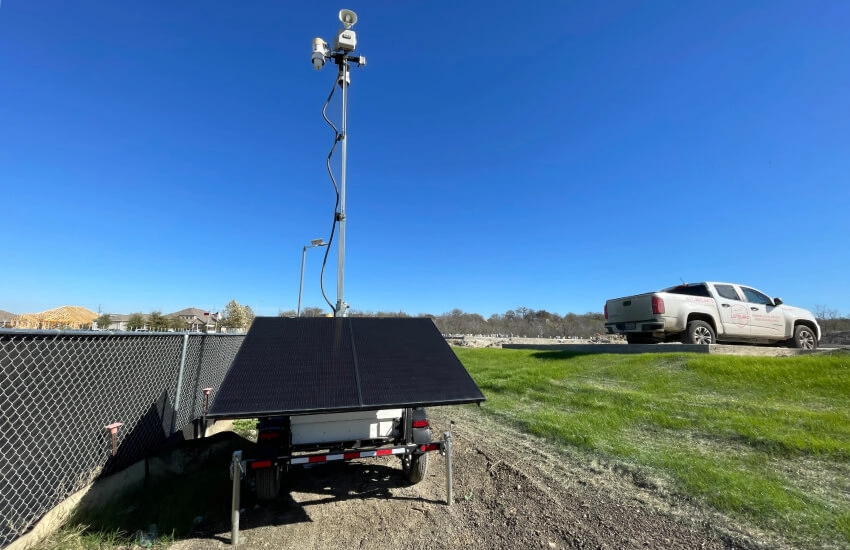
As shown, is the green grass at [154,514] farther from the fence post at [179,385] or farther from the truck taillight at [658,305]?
the truck taillight at [658,305]

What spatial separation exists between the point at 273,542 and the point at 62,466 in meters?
2.10

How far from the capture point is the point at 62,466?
353cm

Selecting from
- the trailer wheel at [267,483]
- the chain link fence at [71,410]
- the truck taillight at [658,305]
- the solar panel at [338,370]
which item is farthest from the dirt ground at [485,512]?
the truck taillight at [658,305]

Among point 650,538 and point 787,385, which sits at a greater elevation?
point 787,385

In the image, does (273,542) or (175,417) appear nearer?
(273,542)

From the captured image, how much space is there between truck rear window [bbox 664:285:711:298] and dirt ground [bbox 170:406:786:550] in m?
8.25

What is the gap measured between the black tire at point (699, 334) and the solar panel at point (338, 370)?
30.2 ft

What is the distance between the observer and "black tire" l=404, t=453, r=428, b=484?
15.6 ft

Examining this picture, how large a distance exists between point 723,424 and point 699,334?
588 centimetres

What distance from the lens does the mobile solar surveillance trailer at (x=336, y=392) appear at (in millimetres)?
3455

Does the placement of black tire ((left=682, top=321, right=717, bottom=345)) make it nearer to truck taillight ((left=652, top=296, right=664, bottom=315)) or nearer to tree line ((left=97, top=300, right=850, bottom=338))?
truck taillight ((left=652, top=296, right=664, bottom=315))

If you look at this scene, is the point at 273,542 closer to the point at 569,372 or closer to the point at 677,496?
the point at 677,496

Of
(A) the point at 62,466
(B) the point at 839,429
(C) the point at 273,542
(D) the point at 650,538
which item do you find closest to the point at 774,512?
(D) the point at 650,538

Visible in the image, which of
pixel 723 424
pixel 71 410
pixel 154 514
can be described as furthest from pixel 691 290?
pixel 71 410
